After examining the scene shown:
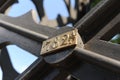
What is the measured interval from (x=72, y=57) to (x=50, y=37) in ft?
0.55

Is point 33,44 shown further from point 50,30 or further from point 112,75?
point 112,75

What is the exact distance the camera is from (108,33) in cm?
104

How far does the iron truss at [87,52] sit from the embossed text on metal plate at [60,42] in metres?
0.02

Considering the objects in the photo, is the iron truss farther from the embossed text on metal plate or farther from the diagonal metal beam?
the diagonal metal beam

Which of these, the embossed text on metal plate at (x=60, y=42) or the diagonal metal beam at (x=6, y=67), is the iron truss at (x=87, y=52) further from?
the diagonal metal beam at (x=6, y=67)

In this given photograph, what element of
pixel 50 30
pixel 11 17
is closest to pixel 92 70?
pixel 50 30

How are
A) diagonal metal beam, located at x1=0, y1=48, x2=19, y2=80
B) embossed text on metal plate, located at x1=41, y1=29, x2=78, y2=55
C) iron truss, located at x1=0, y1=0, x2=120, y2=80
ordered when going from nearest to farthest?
iron truss, located at x1=0, y1=0, x2=120, y2=80 < embossed text on metal plate, located at x1=41, y1=29, x2=78, y2=55 < diagonal metal beam, located at x1=0, y1=48, x2=19, y2=80

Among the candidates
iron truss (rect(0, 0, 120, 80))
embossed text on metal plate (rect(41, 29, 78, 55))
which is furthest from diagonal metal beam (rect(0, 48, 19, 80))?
embossed text on metal plate (rect(41, 29, 78, 55))

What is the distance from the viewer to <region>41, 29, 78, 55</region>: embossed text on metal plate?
41.9 inches

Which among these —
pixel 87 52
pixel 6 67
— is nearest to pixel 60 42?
pixel 87 52

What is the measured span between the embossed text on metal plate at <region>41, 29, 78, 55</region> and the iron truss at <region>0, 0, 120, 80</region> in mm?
15

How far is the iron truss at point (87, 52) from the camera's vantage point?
3.10ft

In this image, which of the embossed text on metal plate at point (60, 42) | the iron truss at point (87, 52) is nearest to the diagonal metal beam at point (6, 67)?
the iron truss at point (87, 52)

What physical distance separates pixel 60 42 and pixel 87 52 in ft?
0.46
